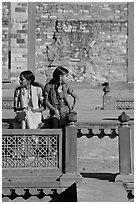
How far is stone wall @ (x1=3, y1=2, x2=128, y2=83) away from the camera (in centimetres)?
2016

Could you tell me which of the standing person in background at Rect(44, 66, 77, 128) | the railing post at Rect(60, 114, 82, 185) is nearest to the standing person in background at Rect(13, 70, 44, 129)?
the standing person in background at Rect(44, 66, 77, 128)

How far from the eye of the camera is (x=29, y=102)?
30.4 ft

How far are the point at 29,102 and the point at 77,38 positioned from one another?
37.2ft

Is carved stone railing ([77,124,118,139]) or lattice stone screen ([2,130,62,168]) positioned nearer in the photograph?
lattice stone screen ([2,130,62,168])

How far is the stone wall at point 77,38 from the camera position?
794 inches


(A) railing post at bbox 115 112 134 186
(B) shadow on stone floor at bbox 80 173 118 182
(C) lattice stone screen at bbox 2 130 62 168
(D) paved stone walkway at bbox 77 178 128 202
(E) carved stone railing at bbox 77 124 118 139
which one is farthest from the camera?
(E) carved stone railing at bbox 77 124 118 139

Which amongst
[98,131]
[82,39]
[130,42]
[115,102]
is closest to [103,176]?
[98,131]

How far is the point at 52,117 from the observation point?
361 inches

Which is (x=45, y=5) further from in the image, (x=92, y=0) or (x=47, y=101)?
(x=47, y=101)

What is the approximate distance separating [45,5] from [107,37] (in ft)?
8.54

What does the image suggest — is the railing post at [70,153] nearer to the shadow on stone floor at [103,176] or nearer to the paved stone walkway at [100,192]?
the paved stone walkway at [100,192]

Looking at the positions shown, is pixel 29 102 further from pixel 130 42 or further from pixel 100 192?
pixel 130 42

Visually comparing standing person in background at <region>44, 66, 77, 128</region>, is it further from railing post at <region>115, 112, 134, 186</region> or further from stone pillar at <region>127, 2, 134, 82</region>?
stone pillar at <region>127, 2, 134, 82</region>

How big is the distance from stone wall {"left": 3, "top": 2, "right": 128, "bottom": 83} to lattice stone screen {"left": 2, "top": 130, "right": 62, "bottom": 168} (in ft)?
39.8
